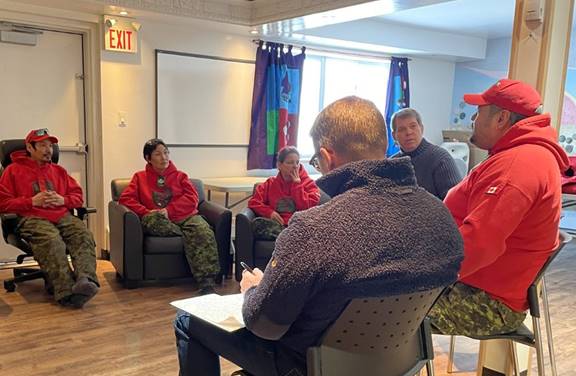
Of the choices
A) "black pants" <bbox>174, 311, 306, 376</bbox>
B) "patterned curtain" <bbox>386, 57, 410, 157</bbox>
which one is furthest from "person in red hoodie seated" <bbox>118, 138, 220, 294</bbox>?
"patterned curtain" <bbox>386, 57, 410, 157</bbox>

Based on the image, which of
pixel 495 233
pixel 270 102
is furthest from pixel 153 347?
pixel 270 102

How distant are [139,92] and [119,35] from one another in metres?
0.51

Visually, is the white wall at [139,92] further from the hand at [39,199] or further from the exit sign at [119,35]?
Answer: the hand at [39,199]

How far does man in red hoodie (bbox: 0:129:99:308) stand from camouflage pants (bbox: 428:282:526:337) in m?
2.32

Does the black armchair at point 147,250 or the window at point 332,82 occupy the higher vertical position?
the window at point 332,82

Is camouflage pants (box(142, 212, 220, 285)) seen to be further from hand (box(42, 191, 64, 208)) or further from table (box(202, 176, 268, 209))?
table (box(202, 176, 268, 209))

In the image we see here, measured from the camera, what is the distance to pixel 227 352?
149cm

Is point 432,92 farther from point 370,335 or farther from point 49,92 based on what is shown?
point 370,335

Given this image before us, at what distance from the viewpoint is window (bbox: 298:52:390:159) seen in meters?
5.83

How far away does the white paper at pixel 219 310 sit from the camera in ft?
4.75

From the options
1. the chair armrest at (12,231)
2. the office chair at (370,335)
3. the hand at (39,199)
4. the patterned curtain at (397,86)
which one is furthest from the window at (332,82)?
the office chair at (370,335)

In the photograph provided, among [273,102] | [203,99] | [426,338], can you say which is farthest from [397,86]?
[426,338]

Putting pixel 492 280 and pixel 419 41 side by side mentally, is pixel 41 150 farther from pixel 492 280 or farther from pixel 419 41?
pixel 419 41

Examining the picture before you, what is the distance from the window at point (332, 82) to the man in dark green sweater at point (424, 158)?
8.46ft
